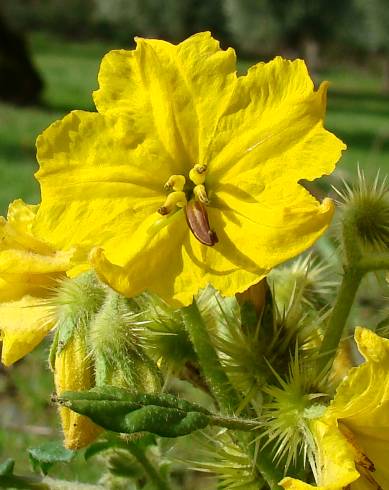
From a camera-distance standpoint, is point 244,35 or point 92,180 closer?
point 92,180

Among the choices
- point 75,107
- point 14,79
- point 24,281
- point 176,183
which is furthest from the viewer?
point 75,107

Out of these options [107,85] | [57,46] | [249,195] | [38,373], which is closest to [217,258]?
[249,195]

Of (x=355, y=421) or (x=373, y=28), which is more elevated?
(x=373, y=28)

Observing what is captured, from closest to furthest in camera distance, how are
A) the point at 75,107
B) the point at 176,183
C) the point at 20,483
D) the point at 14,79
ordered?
the point at 176,183
the point at 20,483
the point at 14,79
the point at 75,107

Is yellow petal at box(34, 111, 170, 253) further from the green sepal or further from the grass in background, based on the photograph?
the grass in background

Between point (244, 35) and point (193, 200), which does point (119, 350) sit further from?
point (244, 35)

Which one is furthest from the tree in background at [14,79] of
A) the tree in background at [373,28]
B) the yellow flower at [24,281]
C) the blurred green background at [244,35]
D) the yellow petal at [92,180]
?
the tree in background at [373,28]

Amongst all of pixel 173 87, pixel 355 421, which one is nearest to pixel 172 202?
pixel 173 87
